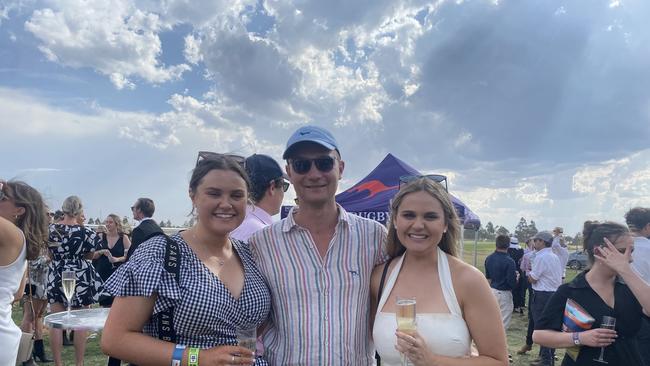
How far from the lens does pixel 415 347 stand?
A: 2.07 m

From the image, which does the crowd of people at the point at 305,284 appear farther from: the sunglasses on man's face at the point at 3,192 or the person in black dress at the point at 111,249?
the person in black dress at the point at 111,249

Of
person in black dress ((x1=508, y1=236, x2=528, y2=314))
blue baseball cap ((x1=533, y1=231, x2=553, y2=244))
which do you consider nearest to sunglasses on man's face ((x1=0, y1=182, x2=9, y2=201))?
blue baseball cap ((x1=533, y1=231, x2=553, y2=244))

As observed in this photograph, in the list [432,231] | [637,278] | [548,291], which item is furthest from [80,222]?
[548,291]

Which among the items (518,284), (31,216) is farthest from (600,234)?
(518,284)

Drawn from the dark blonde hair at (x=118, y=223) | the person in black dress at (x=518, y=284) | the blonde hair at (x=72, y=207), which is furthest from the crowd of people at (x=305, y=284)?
the person in black dress at (x=518, y=284)

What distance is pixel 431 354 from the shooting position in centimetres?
211

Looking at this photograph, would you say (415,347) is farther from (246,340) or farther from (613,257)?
(613,257)

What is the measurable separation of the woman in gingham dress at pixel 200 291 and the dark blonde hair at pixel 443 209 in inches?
30.4

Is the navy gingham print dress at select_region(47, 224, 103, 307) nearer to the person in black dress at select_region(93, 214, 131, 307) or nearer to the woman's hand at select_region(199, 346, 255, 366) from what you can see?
the person in black dress at select_region(93, 214, 131, 307)

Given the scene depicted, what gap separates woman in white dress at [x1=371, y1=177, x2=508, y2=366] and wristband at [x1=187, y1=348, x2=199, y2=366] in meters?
0.89

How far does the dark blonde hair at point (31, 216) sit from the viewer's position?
3.81 meters

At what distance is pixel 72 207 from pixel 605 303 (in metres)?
6.63

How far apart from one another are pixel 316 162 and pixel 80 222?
563 centimetres

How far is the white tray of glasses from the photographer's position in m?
3.85
